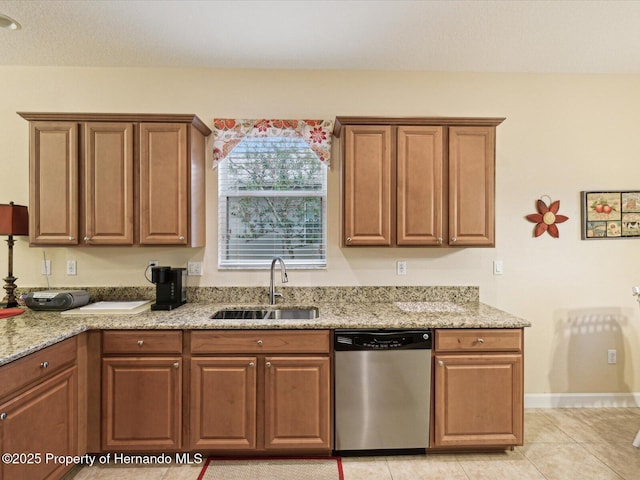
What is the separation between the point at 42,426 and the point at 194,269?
4.41 ft

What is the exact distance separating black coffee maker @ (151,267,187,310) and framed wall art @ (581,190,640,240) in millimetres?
3276

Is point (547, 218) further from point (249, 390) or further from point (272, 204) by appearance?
point (249, 390)

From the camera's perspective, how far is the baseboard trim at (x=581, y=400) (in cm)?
294

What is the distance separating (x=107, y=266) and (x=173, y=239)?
77cm

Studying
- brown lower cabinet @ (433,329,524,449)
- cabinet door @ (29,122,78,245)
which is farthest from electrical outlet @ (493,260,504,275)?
cabinet door @ (29,122,78,245)

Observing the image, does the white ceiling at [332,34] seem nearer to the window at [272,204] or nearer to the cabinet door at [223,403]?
the window at [272,204]

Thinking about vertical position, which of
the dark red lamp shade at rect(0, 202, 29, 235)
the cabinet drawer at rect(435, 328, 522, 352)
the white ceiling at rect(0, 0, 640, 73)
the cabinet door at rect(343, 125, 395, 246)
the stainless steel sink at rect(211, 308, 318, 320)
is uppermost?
the white ceiling at rect(0, 0, 640, 73)

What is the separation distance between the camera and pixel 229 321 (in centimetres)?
223

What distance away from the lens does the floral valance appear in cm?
286

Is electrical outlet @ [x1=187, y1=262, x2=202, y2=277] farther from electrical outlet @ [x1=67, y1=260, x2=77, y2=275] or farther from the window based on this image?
electrical outlet @ [x1=67, y1=260, x2=77, y2=275]

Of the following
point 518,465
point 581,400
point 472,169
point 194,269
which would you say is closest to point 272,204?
point 194,269

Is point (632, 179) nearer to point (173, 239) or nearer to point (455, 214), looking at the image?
point (455, 214)

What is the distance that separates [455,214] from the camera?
2.58 metres

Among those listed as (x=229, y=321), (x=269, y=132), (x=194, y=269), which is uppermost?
(x=269, y=132)
